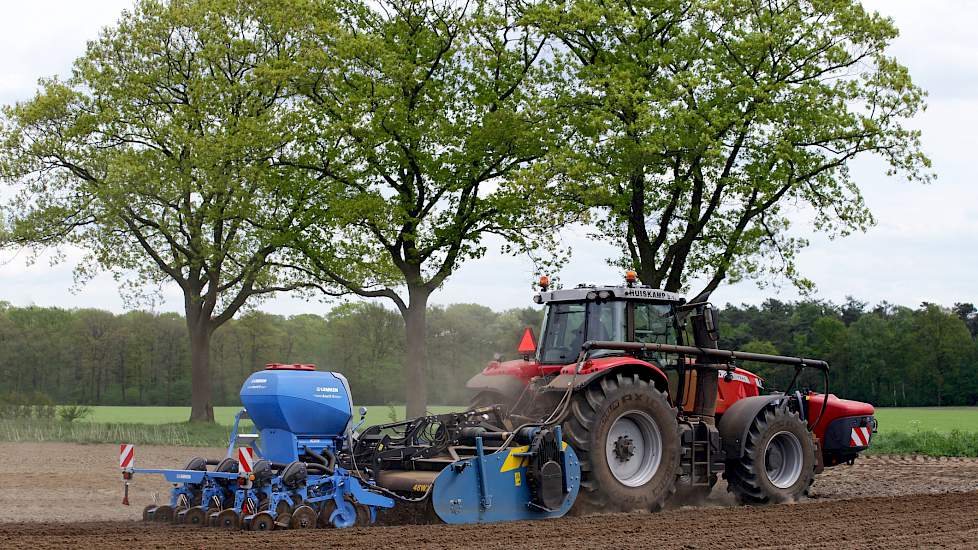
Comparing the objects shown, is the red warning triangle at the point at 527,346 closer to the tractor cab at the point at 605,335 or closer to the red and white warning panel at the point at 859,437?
the tractor cab at the point at 605,335

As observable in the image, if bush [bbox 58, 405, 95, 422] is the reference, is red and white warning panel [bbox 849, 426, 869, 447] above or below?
above

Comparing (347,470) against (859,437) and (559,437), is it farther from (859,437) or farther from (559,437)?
(859,437)

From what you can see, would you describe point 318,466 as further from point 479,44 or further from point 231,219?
point 231,219

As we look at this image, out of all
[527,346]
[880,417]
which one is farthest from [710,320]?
[880,417]

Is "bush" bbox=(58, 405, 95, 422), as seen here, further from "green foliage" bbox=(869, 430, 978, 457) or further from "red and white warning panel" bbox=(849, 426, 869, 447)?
"red and white warning panel" bbox=(849, 426, 869, 447)

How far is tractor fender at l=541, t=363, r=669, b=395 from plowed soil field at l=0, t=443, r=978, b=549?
4.74 ft

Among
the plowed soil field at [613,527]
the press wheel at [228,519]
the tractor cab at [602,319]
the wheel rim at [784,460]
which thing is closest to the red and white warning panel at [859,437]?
the plowed soil field at [613,527]

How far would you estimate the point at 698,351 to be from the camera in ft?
41.6

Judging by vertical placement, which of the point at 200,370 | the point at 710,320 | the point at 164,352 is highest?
the point at 164,352

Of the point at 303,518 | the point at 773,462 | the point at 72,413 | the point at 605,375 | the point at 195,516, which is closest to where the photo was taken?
the point at 303,518

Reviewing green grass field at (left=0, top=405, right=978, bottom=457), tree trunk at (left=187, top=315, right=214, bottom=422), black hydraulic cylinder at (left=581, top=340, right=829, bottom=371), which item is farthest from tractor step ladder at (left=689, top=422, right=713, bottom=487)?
tree trunk at (left=187, top=315, right=214, bottom=422)

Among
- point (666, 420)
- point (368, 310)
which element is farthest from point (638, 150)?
point (368, 310)

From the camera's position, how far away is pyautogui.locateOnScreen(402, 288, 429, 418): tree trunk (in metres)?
26.9

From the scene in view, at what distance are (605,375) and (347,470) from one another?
10.1 feet
